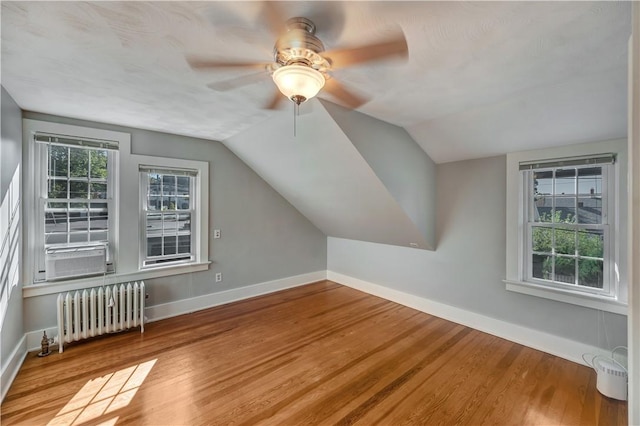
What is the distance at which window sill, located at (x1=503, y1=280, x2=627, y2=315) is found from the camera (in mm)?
2361

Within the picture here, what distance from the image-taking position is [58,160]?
285 centimetres

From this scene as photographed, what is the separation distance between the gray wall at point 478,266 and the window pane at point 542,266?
266mm

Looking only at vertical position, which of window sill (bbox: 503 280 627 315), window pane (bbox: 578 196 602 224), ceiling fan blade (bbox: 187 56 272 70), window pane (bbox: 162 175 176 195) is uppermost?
ceiling fan blade (bbox: 187 56 272 70)

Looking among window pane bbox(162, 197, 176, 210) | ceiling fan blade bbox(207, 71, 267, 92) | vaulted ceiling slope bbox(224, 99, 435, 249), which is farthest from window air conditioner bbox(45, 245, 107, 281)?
ceiling fan blade bbox(207, 71, 267, 92)

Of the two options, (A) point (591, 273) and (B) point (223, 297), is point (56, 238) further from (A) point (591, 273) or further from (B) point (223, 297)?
(A) point (591, 273)

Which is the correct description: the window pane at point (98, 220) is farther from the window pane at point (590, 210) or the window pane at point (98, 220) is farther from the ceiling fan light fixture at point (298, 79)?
the window pane at point (590, 210)

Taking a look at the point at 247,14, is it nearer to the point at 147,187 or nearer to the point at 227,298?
the point at 147,187

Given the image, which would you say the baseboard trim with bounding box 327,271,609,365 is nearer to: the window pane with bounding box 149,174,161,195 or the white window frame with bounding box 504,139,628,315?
the white window frame with bounding box 504,139,628,315

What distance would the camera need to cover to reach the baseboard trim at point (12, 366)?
208cm

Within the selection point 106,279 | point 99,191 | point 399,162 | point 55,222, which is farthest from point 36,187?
point 399,162

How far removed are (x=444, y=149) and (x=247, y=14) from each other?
271cm

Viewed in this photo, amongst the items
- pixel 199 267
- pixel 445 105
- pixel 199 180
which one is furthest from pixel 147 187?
pixel 445 105

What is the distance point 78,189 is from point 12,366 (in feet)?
5.55

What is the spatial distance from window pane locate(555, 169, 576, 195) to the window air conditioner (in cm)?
492
